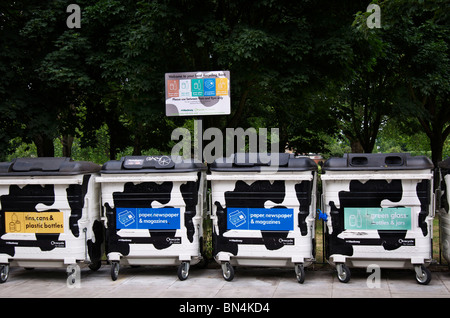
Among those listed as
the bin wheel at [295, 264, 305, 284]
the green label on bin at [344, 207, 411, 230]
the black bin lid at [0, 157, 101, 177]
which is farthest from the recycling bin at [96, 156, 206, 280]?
the green label on bin at [344, 207, 411, 230]

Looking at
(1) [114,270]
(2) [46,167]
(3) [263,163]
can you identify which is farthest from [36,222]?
(3) [263,163]

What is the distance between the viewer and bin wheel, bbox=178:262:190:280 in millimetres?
6012

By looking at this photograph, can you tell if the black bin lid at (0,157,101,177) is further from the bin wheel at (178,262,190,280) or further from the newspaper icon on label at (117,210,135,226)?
the bin wheel at (178,262,190,280)

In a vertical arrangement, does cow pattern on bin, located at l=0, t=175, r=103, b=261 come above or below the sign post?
below

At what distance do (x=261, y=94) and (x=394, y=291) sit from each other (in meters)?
9.83

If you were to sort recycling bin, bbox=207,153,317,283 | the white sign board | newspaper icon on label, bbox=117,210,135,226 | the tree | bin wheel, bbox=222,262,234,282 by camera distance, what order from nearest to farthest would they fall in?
1. recycling bin, bbox=207,153,317,283
2. bin wheel, bbox=222,262,234,282
3. newspaper icon on label, bbox=117,210,135,226
4. the white sign board
5. the tree

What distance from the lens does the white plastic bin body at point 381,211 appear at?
5.63 m

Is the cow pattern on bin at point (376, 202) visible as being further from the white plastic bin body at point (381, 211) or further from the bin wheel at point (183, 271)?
the bin wheel at point (183, 271)

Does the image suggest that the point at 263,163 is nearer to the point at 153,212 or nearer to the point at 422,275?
the point at 153,212

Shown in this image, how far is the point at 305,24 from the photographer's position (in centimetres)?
1130

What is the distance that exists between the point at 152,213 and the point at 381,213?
9.43 feet

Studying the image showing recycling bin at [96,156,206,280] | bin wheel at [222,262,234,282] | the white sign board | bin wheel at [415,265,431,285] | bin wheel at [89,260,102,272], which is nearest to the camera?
bin wheel at [415,265,431,285]

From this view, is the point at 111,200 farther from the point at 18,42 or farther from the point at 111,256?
the point at 18,42

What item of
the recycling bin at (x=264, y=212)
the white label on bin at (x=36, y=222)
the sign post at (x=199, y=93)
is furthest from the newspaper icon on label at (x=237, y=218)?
the sign post at (x=199, y=93)
